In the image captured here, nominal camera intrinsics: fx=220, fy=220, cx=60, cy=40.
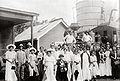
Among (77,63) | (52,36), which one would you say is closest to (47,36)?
(52,36)

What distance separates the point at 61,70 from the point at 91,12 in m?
16.7

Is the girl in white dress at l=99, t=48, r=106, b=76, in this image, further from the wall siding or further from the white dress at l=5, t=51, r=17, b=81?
the wall siding

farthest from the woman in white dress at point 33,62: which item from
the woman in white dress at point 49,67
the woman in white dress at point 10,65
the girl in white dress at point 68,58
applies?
the girl in white dress at point 68,58

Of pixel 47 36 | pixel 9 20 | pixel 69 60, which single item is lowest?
pixel 69 60

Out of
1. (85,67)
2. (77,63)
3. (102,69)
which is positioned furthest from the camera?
(102,69)

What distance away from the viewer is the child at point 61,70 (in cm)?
902

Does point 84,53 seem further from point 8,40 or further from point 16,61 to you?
point 8,40

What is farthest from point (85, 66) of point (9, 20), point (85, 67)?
point (9, 20)

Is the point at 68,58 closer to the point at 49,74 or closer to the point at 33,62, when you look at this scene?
the point at 49,74

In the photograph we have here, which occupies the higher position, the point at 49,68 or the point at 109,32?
the point at 109,32

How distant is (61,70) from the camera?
9.02m

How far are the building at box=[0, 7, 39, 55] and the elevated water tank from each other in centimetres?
1248

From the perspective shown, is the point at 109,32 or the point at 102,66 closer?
the point at 102,66

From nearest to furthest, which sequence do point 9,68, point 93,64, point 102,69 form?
point 9,68 → point 93,64 → point 102,69
